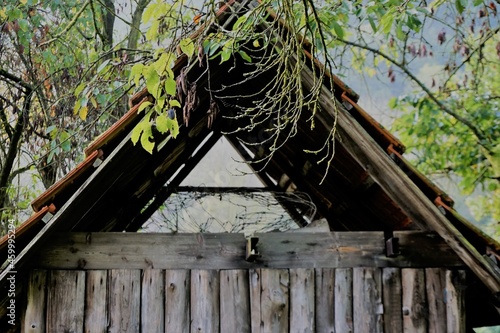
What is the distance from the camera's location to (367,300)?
456 centimetres

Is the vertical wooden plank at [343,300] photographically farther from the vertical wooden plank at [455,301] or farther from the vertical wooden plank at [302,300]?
the vertical wooden plank at [455,301]

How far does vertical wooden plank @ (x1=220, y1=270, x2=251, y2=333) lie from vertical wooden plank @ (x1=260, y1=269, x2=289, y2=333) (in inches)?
4.4

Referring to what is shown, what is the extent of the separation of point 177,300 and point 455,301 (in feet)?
6.37

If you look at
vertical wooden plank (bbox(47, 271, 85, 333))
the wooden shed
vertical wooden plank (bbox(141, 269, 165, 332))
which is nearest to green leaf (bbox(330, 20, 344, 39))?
the wooden shed

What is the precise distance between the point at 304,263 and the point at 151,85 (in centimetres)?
185

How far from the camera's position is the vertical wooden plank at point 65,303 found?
14.1ft

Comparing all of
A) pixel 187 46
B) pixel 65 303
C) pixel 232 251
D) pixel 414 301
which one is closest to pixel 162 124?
pixel 187 46

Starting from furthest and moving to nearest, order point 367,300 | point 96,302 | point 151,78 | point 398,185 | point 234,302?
point 367,300 → point 234,302 → point 96,302 → point 398,185 → point 151,78

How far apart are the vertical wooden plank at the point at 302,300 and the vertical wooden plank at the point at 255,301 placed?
23 cm

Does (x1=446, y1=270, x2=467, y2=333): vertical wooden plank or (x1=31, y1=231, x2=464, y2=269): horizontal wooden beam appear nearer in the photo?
(x1=31, y1=231, x2=464, y2=269): horizontal wooden beam

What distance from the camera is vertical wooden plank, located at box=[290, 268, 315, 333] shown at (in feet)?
14.7

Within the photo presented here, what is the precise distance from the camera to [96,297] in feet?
14.3

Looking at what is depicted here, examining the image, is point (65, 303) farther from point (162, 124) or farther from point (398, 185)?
point (398, 185)

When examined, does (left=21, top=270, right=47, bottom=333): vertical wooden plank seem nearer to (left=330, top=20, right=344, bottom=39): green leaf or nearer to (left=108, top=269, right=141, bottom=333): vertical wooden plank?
(left=108, top=269, right=141, bottom=333): vertical wooden plank
